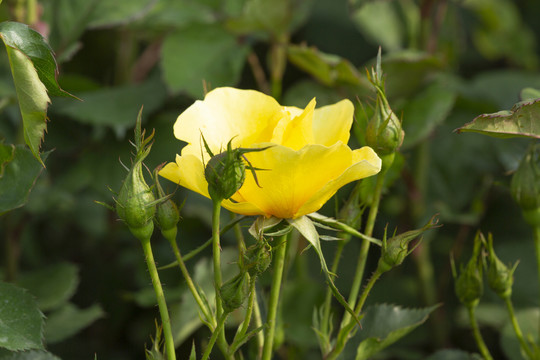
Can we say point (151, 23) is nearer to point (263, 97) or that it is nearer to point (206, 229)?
point (206, 229)

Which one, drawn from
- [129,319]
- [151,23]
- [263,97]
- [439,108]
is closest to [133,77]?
[151,23]

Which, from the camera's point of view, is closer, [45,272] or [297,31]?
[45,272]

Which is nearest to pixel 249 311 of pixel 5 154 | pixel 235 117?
pixel 235 117

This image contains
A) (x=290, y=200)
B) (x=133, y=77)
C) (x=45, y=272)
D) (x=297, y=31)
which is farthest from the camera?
(x=297, y=31)

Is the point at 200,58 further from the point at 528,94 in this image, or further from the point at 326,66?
the point at 528,94

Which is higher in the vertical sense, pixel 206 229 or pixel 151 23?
pixel 151 23

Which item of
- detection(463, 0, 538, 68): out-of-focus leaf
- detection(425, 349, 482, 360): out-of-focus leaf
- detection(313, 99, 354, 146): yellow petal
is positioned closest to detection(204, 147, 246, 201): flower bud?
detection(313, 99, 354, 146): yellow petal

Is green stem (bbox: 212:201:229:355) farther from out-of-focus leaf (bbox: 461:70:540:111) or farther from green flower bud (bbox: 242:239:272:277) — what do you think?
out-of-focus leaf (bbox: 461:70:540:111)
